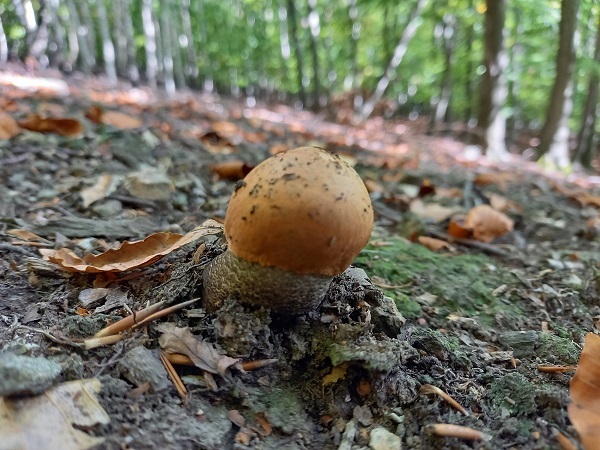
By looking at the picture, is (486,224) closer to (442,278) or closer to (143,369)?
(442,278)

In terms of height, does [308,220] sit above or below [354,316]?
above

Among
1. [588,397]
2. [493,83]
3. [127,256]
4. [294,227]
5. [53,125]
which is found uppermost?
[493,83]

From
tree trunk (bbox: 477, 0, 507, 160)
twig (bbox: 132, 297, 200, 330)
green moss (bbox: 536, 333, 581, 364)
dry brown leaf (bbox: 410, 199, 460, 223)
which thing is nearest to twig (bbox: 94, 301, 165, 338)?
twig (bbox: 132, 297, 200, 330)

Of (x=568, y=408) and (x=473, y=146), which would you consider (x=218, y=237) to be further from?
Answer: (x=473, y=146)

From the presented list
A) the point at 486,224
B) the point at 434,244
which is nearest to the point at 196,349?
the point at 434,244

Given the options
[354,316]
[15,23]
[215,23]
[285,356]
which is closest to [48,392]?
[285,356]

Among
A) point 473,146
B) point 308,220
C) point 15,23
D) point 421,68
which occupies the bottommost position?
point 473,146
